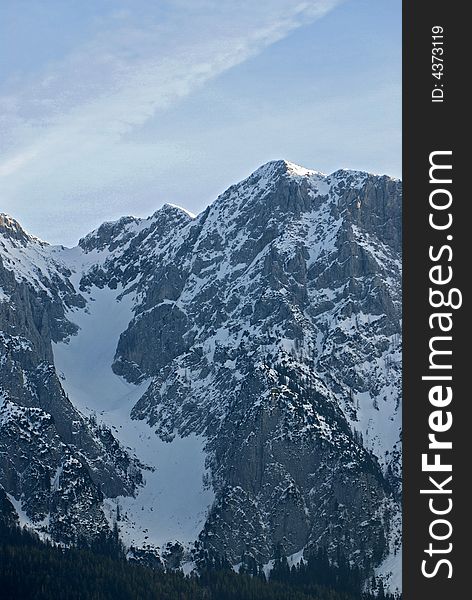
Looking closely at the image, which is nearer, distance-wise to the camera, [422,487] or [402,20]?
[422,487]

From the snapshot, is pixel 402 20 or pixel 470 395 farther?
pixel 402 20

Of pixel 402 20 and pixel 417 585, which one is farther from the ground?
pixel 402 20

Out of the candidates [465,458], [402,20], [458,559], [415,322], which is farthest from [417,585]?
[402,20]

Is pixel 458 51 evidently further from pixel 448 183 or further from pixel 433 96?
pixel 448 183

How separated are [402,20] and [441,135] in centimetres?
670

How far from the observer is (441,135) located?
62219 mm

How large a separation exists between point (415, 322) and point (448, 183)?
23.3 ft

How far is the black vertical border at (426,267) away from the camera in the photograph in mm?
59750

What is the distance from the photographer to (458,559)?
59.8 meters

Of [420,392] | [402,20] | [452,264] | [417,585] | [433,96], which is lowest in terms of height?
[417,585]

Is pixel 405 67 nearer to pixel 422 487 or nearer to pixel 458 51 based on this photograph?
pixel 458 51

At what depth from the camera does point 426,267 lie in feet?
199

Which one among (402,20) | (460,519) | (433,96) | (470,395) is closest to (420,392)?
(470,395)

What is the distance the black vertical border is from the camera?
196 ft
